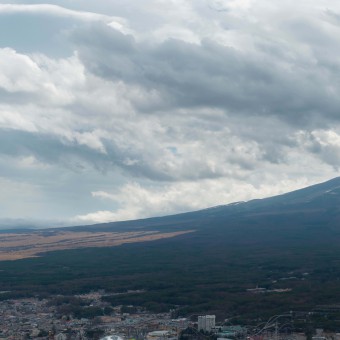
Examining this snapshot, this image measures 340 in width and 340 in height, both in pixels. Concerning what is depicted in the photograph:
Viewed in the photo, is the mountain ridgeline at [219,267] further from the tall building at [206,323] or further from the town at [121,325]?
the tall building at [206,323]

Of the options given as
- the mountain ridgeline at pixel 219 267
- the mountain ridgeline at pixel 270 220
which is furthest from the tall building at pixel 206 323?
the mountain ridgeline at pixel 270 220

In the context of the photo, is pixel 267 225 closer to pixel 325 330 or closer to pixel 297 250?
pixel 297 250

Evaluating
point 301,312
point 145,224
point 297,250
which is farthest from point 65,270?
point 145,224

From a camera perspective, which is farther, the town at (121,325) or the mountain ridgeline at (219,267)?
the mountain ridgeline at (219,267)

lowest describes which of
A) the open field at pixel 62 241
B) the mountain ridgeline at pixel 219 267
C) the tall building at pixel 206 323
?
the tall building at pixel 206 323

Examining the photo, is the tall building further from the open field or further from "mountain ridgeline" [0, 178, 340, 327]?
the open field

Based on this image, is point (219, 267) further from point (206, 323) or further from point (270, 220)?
point (270, 220)
